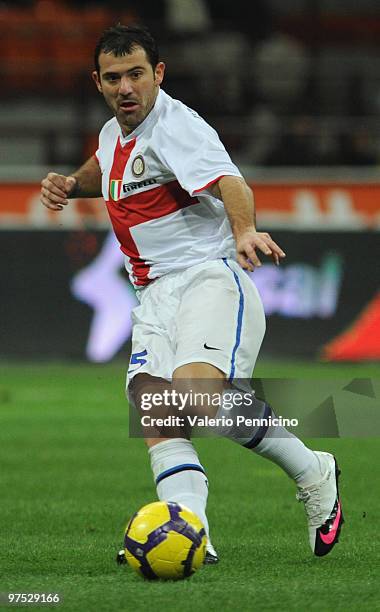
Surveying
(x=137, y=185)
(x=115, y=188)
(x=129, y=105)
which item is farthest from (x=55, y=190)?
(x=129, y=105)

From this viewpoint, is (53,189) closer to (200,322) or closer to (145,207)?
(145,207)

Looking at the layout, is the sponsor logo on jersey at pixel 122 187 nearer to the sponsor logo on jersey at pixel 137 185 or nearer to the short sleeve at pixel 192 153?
the sponsor logo on jersey at pixel 137 185

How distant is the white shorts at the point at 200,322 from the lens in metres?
4.95

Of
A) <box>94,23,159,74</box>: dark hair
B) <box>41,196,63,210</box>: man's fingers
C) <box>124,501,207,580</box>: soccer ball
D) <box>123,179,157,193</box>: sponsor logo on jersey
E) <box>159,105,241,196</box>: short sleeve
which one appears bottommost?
<box>124,501,207,580</box>: soccer ball

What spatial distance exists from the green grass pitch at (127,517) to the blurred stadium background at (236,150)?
2.28 metres

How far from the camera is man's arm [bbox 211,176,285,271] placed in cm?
461

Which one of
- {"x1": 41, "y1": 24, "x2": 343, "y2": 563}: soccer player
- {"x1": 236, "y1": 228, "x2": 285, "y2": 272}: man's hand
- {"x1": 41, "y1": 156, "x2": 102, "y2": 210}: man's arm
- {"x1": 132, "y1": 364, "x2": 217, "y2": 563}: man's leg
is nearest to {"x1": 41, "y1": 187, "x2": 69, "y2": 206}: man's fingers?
{"x1": 41, "y1": 156, "x2": 102, "y2": 210}: man's arm

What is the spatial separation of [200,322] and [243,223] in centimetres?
44

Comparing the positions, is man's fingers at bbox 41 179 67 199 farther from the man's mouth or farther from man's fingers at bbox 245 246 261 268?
man's fingers at bbox 245 246 261 268

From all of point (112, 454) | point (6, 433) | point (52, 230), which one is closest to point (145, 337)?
point (112, 454)

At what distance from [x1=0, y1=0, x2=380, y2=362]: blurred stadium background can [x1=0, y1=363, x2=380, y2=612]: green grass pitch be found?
2277 millimetres

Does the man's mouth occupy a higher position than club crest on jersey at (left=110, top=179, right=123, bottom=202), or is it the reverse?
the man's mouth

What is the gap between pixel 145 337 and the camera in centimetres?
Result: 514

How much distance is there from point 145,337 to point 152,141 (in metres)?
0.79
